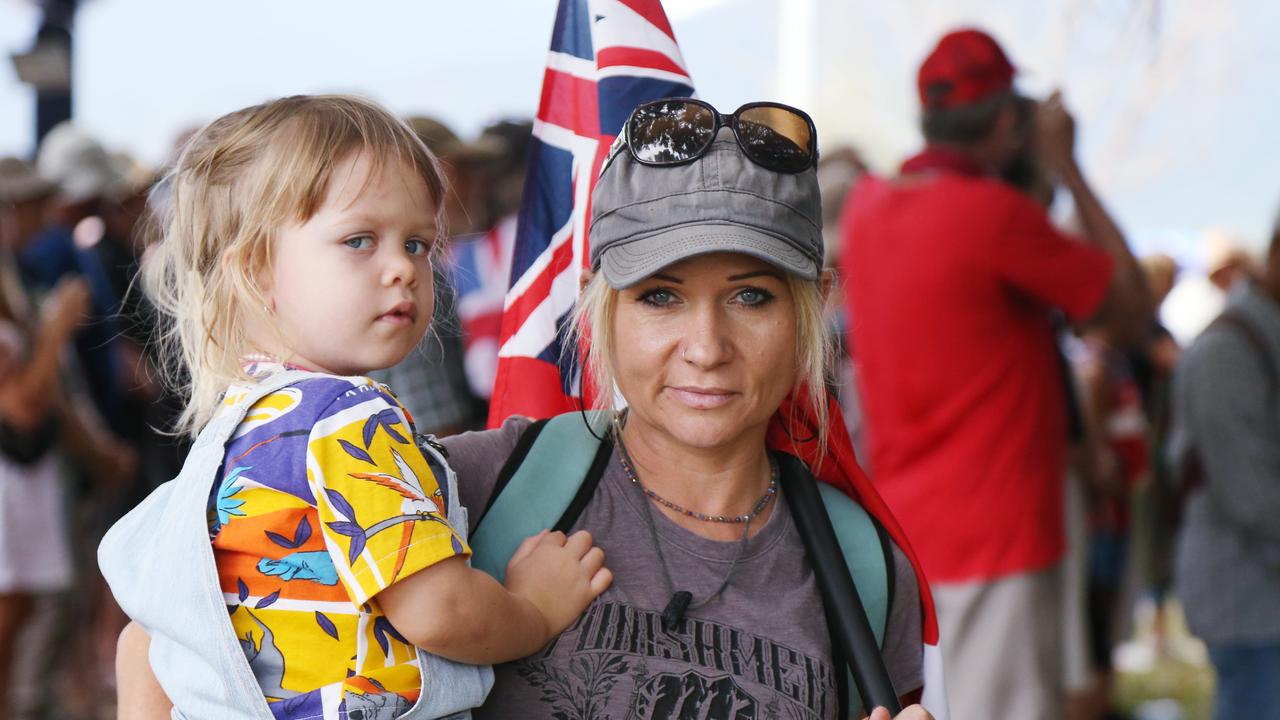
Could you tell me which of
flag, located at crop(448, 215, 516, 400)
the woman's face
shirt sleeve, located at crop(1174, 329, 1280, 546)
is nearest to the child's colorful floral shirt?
the woman's face

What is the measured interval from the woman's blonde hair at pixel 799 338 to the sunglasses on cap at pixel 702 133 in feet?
0.51

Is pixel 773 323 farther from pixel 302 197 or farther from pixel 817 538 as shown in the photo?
pixel 302 197

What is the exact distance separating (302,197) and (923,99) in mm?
2363

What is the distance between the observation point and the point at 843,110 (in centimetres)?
711

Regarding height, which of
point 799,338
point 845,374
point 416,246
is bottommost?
point 845,374

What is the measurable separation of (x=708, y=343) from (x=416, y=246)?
0.38m

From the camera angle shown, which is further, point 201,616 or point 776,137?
point 776,137

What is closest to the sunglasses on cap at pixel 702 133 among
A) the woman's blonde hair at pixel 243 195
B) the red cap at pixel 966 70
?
the woman's blonde hair at pixel 243 195

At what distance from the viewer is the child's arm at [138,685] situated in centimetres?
164

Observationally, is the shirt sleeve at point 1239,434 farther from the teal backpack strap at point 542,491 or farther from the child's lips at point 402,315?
the child's lips at point 402,315

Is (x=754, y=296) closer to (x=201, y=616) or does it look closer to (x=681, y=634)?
(x=681, y=634)

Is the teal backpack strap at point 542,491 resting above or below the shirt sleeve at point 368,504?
below

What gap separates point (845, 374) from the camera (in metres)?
5.14

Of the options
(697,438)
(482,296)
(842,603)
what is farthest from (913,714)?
(482,296)
